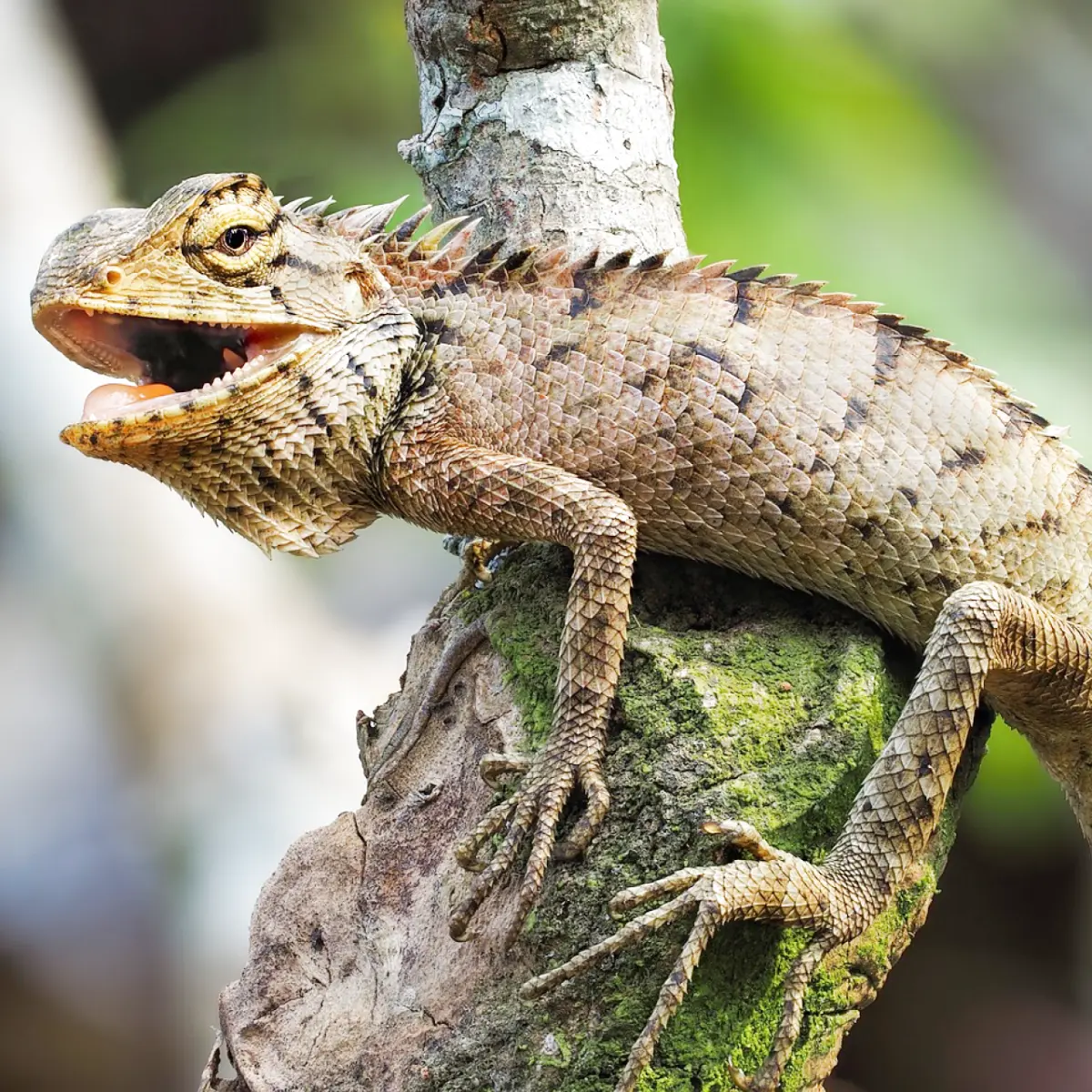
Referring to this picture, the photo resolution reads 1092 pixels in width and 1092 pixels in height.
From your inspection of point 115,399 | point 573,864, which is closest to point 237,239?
point 115,399

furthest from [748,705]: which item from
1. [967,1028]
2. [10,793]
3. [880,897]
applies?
[10,793]

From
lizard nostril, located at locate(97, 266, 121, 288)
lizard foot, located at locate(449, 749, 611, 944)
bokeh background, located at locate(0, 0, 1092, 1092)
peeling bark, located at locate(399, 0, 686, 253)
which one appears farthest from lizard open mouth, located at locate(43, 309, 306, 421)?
bokeh background, located at locate(0, 0, 1092, 1092)

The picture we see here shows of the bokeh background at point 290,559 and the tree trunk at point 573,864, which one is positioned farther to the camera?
the bokeh background at point 290,559

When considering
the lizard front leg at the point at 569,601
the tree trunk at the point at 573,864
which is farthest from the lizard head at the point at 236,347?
the tree trunk at the point at 573,864

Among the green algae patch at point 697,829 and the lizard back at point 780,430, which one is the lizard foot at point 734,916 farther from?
the lizard back at point 780,430

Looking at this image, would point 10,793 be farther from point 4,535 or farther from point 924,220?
point 924,220

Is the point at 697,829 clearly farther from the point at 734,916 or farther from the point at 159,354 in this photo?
the point at 159,354

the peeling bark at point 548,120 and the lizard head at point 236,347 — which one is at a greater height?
the peeling bark at point 548,120
